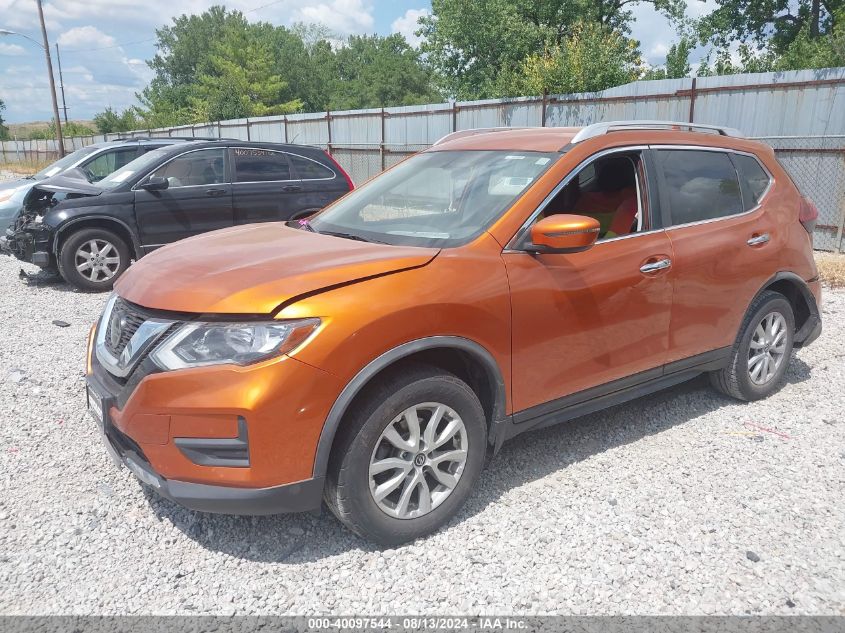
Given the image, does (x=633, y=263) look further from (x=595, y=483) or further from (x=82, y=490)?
(x=82, y=490)

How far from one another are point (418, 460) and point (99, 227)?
683cm

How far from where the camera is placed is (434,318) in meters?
2.85

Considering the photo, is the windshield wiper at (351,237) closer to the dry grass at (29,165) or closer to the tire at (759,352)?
the tire at (759,352)

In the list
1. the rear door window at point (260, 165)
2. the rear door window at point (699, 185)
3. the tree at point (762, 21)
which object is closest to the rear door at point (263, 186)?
the rear door window at point (260, 165)

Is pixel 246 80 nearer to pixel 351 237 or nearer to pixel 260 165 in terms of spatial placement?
pixel 260 165

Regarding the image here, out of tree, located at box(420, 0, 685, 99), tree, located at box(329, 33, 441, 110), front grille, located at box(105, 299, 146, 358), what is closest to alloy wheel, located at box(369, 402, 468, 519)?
front grille, located at box(105, 299, 146, 358)

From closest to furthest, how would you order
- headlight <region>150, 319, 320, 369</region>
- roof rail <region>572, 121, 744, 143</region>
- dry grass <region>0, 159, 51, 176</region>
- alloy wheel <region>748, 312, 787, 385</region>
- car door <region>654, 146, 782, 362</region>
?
1. headlight <region>150, 319, 320, 369</region>
2. roof rail <region>572, 121, 744, 143</region>
3. car door <region>654, 146, 782, 362</region>
4. alloy wheel <region>748, 312, 787, 385</region>
5. dry grass <region>0, 159, 51, 176</region>

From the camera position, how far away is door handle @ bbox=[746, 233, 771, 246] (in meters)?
4.24

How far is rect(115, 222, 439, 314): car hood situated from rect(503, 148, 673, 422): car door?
58 cm

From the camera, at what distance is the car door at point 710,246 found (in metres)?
3.87

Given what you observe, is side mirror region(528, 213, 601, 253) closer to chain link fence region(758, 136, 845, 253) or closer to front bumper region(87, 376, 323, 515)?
front bumper region(87, 376, 323, 515)

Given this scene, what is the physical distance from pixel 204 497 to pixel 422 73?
55932 millimetres

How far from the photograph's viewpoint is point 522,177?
11.3 ft

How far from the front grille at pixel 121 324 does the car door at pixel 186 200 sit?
566cm
